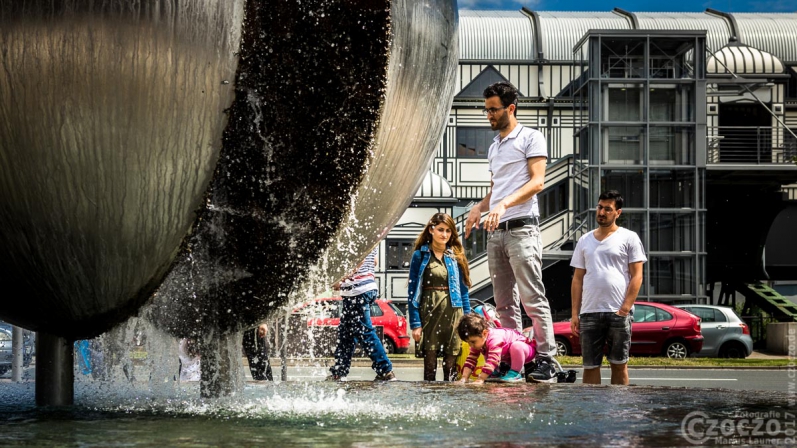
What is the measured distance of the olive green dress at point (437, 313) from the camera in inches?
305

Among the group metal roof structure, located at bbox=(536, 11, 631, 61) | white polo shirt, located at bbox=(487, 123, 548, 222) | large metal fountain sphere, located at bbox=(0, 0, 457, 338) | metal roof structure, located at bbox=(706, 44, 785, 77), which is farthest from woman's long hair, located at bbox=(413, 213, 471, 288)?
metal roof structure, located at bbox=(536, 11, 631, 61)

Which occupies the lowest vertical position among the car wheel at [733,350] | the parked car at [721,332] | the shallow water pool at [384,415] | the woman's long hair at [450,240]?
the car wheel at [733,350]

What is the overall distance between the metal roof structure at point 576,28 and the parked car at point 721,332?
20630mm

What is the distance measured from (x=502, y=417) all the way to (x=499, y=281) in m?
2.71

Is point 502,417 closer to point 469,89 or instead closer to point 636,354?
point 636,354

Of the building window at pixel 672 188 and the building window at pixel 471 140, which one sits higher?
the building window at pixel 471 140

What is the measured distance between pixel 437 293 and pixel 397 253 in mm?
23818

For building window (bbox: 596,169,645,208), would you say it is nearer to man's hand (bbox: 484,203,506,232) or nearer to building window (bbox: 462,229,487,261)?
building window (bbox: 462,229,487,261)

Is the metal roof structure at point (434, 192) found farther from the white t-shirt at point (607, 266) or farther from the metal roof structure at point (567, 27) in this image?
the white t-shirt at point (607, 266)

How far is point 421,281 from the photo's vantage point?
7.80 m

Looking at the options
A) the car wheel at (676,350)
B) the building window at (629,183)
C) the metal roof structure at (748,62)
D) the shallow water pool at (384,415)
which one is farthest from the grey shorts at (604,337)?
the metal roof structure at (748,62)

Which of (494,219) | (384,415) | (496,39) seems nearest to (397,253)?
(496,39)

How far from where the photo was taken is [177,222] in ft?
11.0

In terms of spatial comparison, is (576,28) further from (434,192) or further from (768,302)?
(768,302)
